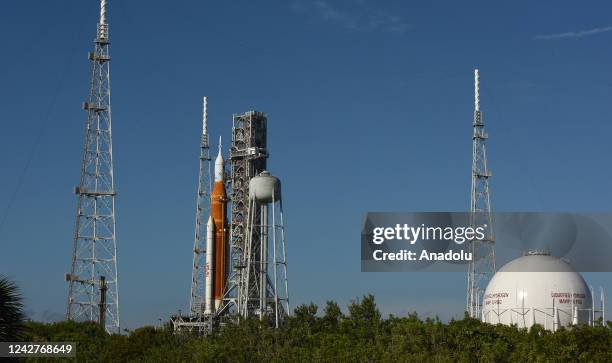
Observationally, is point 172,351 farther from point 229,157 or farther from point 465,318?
point 229,157

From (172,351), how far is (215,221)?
42774 millimetres

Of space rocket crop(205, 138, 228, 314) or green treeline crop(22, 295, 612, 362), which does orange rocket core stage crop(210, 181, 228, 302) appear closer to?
space rocket crop(205, 138, 228, 314)

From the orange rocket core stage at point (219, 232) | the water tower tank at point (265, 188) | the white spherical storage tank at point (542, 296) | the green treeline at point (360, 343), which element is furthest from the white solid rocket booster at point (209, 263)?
the white spherical storage tank at point (542, 296)

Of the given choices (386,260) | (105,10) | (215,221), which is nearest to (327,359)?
(386,260)

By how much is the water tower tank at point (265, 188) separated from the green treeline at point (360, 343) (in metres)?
13.9

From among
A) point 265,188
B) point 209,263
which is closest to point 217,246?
point 209,263

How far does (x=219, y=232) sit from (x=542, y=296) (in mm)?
45015

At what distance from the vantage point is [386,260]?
60875 mm

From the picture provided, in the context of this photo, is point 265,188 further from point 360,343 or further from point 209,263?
point 360,343

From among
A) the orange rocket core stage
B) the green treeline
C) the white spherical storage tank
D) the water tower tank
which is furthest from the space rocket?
the white spherical storage tank

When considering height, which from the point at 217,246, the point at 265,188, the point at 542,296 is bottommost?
the point at 542,296

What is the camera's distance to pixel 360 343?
225 feet

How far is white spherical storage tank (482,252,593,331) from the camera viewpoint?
74.7 m

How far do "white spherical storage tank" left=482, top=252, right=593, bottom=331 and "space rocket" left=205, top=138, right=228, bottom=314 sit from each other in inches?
1592
